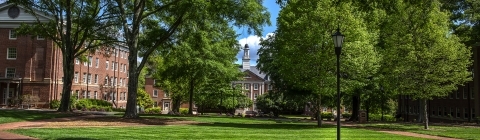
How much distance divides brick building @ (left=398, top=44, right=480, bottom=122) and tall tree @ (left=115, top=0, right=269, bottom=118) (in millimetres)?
19393

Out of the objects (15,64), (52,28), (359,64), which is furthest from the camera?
(15,64)

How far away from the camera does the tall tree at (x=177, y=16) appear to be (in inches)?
990

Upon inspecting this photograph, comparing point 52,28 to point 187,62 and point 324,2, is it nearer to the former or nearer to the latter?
point 187,62

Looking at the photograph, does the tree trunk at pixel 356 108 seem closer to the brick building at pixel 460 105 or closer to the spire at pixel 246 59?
the brick building at pixel 460 105

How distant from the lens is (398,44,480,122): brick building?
40.0 m

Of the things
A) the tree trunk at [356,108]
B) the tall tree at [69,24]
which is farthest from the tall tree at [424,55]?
the tall tree at [69,24]

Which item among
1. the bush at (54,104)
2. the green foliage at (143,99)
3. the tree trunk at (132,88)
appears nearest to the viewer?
the tree trunk at (132,88)

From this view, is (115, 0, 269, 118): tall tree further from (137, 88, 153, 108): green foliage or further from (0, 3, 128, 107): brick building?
(137, 88, 153, 108): green foliage

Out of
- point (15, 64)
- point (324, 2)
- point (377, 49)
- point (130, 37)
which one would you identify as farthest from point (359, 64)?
point (15, 64)

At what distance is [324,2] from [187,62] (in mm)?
16997

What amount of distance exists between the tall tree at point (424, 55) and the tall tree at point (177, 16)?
27.2 feet

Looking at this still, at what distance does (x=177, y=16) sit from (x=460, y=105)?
32635 mm

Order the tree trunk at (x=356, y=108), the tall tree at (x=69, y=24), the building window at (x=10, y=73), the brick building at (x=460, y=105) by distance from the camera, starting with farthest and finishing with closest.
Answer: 1. the building window at (x=10, y=73)
2. the tree trunk at (x=356, y=108)
3. the brick building at (x=460, y=105)
4. the tall tree at (x=69, y=24)

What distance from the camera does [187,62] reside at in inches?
1519
